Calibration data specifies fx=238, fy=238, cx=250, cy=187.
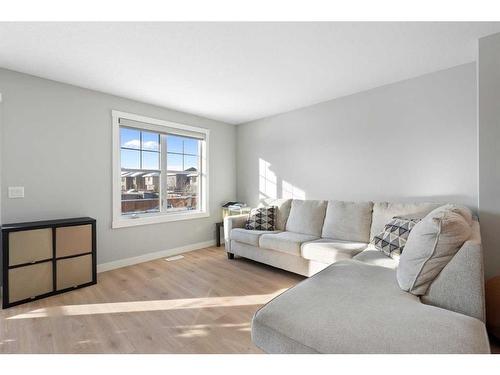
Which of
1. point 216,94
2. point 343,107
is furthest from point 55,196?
point 343,107

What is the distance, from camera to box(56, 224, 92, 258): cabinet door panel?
2570 mm

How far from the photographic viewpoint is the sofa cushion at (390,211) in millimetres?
2525

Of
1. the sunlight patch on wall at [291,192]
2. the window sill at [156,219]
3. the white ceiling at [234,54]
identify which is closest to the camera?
the white ceiling at [234,54]

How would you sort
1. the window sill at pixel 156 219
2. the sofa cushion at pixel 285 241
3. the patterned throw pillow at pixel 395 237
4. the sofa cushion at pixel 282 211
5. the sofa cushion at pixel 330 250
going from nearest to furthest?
the patterned throw pillow at pixel 395 237
the sofa cushion at pixel 330 250
the sofa cushion at pixel 285 241
the window sill at pixel 156 219
the sofa cushion at pixel 282 211

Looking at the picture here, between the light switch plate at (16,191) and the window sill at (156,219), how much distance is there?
1.02 meters

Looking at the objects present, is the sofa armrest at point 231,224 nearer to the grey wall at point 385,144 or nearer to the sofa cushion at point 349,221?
the grey wall at point 385,144

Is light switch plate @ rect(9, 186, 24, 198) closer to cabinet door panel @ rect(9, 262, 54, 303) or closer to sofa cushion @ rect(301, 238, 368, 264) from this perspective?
cabinet door panel @ rect(9, 262, 54, 303)

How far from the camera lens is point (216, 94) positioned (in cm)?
329

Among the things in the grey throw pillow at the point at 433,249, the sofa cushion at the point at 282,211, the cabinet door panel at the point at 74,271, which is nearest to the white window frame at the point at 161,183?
the cabinet door panel at the point at 74,271

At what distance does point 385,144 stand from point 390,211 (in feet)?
2.97

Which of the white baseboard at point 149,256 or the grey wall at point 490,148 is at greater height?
the grey wall at point 490,148

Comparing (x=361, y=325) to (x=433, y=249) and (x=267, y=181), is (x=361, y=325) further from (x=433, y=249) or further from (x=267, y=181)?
(x=267, y=181)

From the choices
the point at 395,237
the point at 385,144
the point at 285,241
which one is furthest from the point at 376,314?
the point at 385,144

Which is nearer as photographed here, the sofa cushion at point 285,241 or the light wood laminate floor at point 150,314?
the light wood laminate floor at point 150,314
